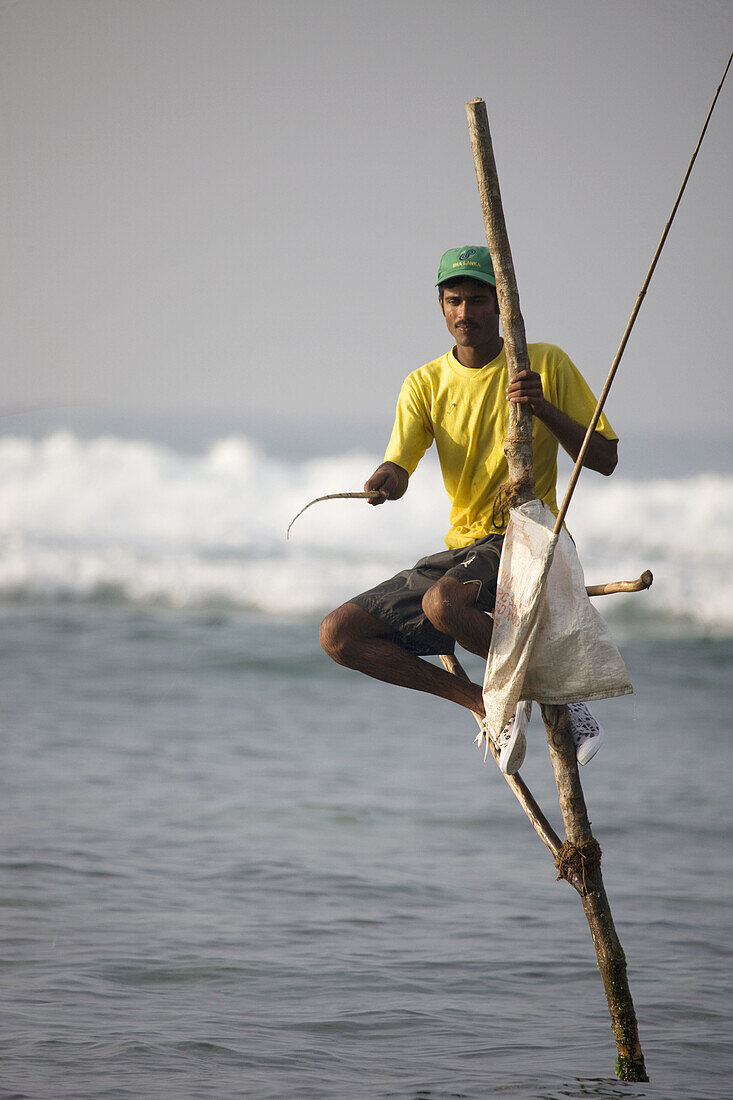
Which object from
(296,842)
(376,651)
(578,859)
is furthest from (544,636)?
(296,842)

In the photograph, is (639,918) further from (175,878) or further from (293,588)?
(293,588)

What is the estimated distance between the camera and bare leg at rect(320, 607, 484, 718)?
288 centimetres

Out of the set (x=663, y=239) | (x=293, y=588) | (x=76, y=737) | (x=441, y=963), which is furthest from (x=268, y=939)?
(x=293, y=588)

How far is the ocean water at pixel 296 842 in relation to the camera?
4.49m

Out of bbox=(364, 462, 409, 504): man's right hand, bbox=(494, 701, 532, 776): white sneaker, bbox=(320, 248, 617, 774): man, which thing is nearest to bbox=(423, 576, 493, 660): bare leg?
bbox=(320, 248, 617, 774): man

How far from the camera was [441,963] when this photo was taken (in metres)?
5.71

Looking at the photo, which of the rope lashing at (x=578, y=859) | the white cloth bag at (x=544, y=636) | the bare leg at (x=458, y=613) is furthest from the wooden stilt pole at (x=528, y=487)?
the bare leg at (x=458, y=613)

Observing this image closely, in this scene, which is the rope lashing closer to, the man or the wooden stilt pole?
the wooden stilt pole

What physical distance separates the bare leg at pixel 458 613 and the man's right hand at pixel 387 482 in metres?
0.25

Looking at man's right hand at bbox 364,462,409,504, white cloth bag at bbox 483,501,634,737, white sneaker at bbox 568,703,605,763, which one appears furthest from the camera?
man's right hand at bbox 364,462,409,504

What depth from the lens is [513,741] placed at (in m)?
2.66

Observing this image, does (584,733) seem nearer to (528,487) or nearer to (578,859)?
(578,859)

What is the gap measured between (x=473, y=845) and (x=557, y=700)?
6347 mm

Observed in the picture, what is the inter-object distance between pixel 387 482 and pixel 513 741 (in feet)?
2.15
